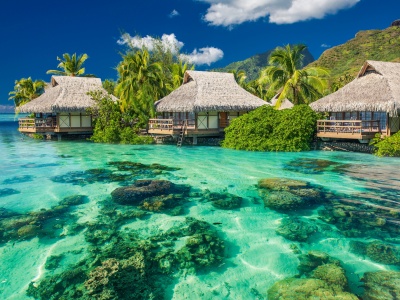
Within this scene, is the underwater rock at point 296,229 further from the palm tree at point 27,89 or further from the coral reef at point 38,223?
the palm tree at point 27,89

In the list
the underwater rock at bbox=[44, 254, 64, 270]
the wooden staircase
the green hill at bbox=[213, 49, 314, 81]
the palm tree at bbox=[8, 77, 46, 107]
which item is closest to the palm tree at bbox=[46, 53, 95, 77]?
the palm tree at bbox=[8, 77, 46, 107]

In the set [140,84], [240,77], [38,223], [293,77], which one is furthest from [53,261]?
[240,77]

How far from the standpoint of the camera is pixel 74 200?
9.74m

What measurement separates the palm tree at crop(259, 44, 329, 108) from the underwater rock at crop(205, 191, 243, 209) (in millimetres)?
14604

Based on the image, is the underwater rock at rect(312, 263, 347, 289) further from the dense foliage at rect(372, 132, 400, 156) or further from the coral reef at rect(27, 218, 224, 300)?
the dense foliage at rect(372, 132, 400, 156)

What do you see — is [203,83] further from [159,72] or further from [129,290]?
[129,290]

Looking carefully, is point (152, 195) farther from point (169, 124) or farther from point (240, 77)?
point (240, 77)

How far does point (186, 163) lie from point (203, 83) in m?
9.50

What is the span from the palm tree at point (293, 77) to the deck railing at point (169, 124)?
624 centimetres

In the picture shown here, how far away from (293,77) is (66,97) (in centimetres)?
1761

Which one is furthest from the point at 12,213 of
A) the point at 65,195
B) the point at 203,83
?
the point at 203,83

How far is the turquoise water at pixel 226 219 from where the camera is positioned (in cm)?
566

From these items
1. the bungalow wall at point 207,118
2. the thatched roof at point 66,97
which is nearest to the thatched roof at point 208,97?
the bungalow wall at point 207,118

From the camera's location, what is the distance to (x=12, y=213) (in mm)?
8703
